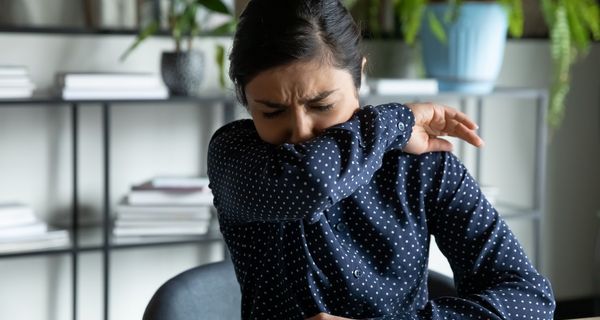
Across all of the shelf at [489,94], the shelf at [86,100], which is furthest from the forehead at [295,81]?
the shelf at [489,94]

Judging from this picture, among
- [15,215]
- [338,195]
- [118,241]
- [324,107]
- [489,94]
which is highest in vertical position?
[324,107]

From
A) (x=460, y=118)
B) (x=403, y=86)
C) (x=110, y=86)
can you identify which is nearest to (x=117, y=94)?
(x=110, y=86)

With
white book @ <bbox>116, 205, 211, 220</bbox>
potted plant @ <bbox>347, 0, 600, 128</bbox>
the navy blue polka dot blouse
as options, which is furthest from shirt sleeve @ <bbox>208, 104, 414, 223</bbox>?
potted plant @ <bbox>347, 0, 600, 128</bbox>

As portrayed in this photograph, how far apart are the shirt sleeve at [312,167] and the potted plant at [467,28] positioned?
1780mm

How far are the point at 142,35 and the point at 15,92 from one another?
409mm

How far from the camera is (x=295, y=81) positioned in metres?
1.26

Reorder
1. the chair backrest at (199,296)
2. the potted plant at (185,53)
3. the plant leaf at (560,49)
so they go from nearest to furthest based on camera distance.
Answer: the chair backrest at (199,296) → the potted plant at (185,53) → the plant leaf at (560,49)

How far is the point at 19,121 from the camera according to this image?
2.91 meters

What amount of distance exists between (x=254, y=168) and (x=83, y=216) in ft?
6.08

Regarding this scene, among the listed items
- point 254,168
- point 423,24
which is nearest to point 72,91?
point 423,24

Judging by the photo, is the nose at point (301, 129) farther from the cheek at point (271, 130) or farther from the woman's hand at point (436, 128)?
the woman's hand at point (436, 128)

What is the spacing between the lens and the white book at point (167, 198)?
283cm

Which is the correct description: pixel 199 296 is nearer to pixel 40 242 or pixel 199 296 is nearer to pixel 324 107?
pixel 324 107

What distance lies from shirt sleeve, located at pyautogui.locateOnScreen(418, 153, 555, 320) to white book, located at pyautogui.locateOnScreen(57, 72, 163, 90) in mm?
1526
